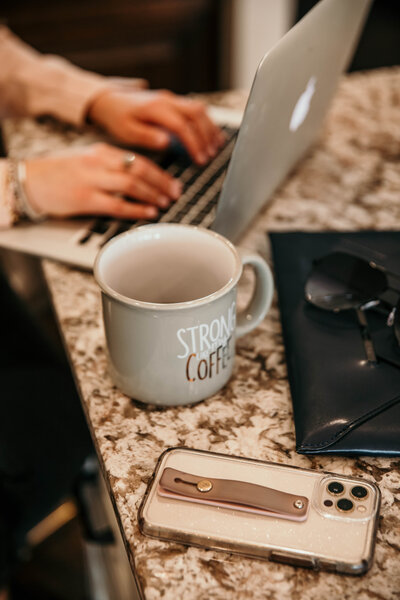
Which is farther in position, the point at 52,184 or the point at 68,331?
the point at 52,184

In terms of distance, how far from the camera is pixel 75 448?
88cm

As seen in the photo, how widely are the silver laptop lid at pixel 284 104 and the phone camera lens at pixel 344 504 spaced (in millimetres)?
333

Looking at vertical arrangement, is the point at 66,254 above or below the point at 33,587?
above

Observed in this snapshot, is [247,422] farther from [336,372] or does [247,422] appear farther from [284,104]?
[284,104]

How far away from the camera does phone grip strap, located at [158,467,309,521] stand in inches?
18.1

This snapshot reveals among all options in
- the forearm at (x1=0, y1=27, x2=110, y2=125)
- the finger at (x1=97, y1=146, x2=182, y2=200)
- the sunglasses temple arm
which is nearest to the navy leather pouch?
the sunglasses temple arm

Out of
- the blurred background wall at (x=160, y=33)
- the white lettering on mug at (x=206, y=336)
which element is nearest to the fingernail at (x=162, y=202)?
the white lettering on mug at (x=206, y=336)

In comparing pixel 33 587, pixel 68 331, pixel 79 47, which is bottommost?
pixel 33 587

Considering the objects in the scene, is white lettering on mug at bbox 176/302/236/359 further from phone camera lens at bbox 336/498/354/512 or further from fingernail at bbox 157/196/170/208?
fingernail at bbox 157/196/170/208

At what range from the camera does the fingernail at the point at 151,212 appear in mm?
796

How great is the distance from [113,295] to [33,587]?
0.98 meters

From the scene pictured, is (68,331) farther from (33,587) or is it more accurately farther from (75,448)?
(33,587)

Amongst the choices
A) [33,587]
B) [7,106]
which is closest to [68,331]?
[7,106]

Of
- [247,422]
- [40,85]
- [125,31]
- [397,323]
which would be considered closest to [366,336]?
[397,323]
